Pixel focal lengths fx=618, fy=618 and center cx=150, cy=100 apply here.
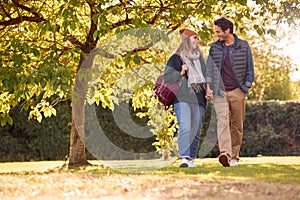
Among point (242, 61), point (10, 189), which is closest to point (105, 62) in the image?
point (242, 61)

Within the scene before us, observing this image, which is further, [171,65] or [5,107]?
[5,107]

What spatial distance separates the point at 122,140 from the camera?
52.8 ft

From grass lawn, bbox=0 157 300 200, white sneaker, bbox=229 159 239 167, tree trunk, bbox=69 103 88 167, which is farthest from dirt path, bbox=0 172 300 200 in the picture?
tree trunk, bbox=69 103 88 167

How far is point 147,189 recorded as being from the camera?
5340mm

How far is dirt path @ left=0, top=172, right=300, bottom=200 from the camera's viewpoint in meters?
5.00

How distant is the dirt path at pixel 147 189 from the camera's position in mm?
4996

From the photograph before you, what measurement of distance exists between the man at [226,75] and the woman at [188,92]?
0.16m

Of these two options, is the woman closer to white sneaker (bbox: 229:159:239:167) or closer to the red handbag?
the red handbag

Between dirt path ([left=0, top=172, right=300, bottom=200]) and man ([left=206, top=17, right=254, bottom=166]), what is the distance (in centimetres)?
210

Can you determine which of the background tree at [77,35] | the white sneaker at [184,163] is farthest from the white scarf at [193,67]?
the white sneaker at [184,163]

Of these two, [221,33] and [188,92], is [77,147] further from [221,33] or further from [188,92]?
[221,33]

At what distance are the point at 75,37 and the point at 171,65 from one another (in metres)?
3.36

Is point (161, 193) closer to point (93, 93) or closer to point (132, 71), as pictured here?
point (93, 93)

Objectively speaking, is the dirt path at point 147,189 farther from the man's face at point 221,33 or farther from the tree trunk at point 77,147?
the tree trunk at point 77,147
